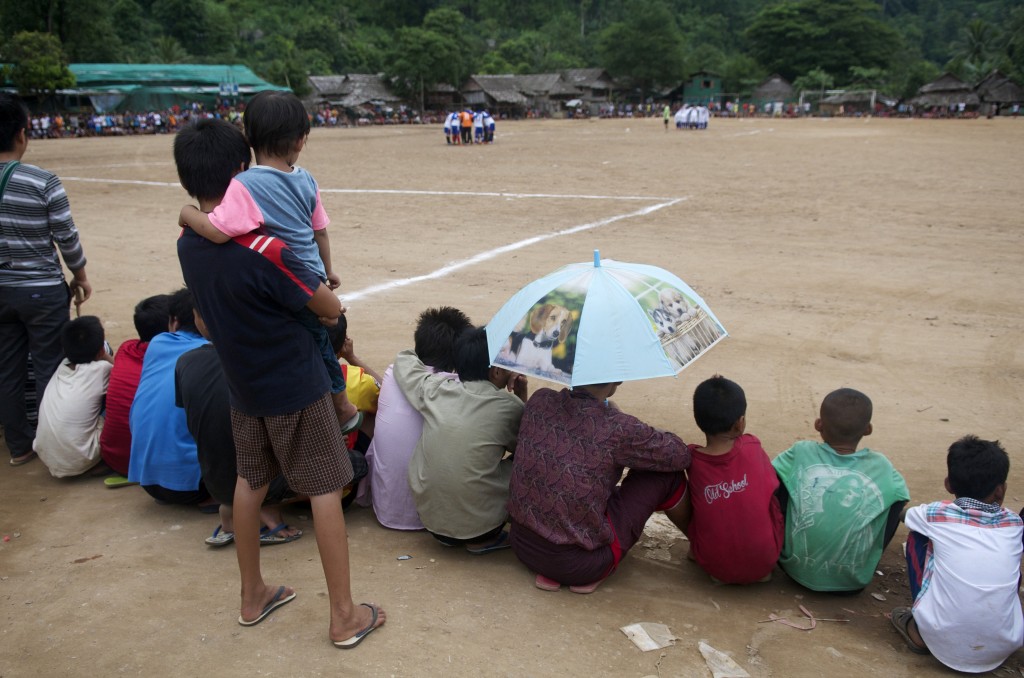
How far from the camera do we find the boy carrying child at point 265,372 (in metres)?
2.81

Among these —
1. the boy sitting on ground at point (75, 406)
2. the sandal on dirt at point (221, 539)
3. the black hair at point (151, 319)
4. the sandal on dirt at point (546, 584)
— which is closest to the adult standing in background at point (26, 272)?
the boy sitting on ground at point (75, 406)

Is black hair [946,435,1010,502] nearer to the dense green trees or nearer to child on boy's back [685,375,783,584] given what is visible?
child on boy's back [685,375,783,584]

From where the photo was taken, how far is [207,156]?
3.06 metres

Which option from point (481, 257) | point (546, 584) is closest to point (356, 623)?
point (546, 584)

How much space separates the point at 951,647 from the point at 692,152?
82.1ft

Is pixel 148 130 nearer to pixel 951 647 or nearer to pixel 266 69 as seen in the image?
pixel 266 69

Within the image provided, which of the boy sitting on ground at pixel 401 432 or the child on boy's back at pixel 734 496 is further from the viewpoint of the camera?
the boy sitting on ground at pixel 401 432

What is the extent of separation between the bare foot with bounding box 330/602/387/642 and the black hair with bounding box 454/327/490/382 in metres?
1.15

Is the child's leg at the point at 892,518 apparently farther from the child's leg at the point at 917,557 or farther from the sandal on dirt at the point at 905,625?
the sandal on dirt at the point at 905,625

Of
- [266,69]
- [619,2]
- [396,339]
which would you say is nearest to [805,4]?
[619,2]

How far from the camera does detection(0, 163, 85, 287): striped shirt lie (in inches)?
178

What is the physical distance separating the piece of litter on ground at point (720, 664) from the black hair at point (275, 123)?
249cm

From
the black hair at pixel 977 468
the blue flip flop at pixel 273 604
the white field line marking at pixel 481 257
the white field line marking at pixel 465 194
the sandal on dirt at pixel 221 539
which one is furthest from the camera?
the white field line marking at pixel 465 194

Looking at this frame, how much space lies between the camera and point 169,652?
9.96 ft
